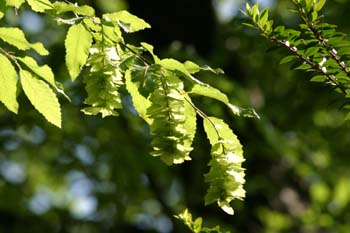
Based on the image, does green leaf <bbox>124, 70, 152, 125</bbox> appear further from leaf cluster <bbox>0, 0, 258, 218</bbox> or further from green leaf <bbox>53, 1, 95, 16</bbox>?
green leaf <bbox>53, 1, 95, 16</bbox>

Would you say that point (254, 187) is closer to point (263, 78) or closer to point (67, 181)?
point (263, 78)

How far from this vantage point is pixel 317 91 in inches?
150

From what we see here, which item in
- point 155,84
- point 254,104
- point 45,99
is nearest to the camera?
point 155,84

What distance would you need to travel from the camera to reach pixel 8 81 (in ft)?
4.55

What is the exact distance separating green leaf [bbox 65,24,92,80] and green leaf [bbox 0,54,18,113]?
0.44 ft

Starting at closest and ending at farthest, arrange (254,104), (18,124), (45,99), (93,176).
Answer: (45,99), (18,124), (254,104), (93,176)

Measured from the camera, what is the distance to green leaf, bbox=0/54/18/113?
1387 mm

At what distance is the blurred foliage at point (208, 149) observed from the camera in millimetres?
3568

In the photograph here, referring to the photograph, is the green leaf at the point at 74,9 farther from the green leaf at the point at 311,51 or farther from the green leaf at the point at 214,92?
the green leaf at the point at 311,51

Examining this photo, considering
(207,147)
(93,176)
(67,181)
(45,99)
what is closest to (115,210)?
(93,176)

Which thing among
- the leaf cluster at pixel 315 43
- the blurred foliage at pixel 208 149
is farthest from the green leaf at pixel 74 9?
the blurred foliage at pixel 208 149

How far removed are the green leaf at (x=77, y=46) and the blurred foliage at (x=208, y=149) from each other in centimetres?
200

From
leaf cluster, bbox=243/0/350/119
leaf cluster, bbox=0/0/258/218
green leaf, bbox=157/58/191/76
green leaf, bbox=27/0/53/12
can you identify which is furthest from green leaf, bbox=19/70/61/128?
leaf cluster, bbox=243/0/350/119

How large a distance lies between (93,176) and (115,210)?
27cm
